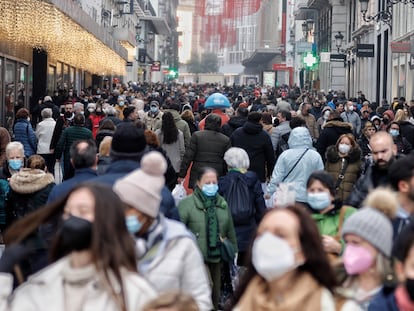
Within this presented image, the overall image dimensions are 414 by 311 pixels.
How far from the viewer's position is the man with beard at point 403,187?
563 centimetres

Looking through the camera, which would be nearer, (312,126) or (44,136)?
(44,136)

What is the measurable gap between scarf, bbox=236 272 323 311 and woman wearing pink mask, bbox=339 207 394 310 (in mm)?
358

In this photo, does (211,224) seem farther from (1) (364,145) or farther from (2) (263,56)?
(2) (263,56)

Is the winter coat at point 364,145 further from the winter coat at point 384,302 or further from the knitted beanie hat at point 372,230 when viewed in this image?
the winter coat at point 384,302

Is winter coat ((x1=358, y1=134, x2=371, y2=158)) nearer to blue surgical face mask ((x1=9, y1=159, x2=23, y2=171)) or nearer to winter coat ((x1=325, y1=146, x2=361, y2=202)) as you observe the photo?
winter coat ((x1=325, y1=146, x2=361, y2=202))

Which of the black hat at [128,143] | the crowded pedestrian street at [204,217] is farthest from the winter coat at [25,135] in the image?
the black hat at [128,143]

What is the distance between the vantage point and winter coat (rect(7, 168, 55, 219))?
848 cm

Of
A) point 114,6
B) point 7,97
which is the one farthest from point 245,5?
point 7,97

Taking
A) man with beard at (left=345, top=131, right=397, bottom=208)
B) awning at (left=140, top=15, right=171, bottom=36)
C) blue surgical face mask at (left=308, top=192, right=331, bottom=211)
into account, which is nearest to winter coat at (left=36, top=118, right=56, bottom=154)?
man with beard at (left=345, top=131, right=397, bottom=208)

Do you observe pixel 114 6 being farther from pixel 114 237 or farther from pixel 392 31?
pixel 114 237

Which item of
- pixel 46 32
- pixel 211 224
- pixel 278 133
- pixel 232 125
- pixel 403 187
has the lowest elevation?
pixel 211 224

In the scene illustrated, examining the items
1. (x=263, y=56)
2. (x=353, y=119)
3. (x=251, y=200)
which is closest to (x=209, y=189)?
(x=251, y=200)

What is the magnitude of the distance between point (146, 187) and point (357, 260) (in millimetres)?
1088

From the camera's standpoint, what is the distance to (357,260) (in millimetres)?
4406
